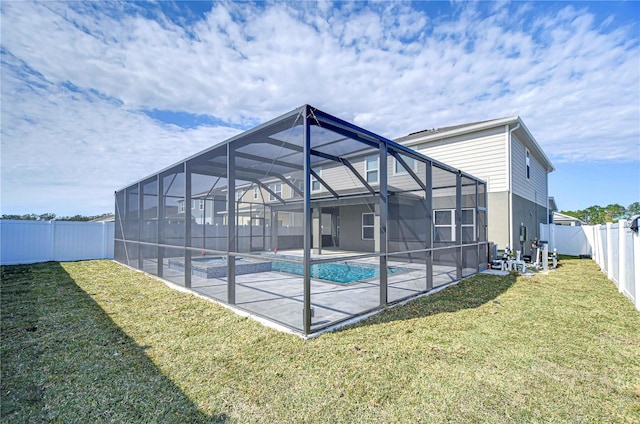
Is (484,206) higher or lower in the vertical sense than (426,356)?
higher

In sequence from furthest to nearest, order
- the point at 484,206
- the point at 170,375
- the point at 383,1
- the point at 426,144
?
the point at 426,144 < the point at 484,206 < the point at 383,1 < the point at 170,375

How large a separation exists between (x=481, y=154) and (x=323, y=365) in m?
10.7

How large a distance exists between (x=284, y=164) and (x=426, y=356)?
5217mm

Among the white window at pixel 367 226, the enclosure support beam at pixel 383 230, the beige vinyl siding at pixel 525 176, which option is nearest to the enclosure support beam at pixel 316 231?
the white window at pixel 367 226

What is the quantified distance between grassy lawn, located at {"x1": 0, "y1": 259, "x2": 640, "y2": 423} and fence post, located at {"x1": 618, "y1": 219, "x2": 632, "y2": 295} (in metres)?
1.33

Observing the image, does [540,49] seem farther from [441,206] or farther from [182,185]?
[182,185]

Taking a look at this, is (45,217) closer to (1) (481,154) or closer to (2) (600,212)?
(1) (481,154)

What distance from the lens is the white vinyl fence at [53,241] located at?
398 inches

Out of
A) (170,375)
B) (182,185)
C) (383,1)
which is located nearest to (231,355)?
(170,375)

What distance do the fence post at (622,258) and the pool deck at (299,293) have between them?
3.26 meters

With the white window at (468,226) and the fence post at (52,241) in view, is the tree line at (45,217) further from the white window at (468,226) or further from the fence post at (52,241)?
the white window at (468,226)

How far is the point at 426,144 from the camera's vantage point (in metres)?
12.4

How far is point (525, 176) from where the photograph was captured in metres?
12.2

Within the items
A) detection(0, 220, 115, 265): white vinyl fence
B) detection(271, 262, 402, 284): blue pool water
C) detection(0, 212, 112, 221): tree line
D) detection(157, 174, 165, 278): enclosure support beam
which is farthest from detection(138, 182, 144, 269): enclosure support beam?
detection(0, 212, 112, 221): tree line
